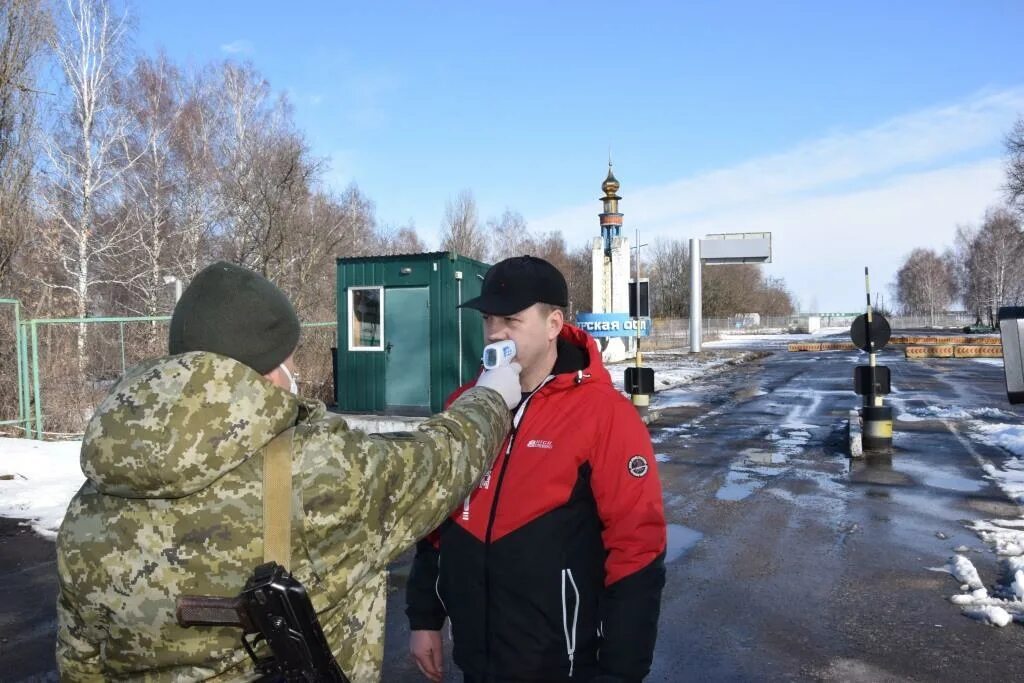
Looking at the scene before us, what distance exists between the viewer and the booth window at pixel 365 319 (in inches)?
507

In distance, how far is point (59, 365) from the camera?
40.8 ft

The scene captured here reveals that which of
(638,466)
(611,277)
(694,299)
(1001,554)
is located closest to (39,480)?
(638,466)

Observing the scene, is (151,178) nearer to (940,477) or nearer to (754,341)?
(940,477)

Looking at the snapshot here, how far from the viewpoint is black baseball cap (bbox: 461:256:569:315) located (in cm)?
Result: 229

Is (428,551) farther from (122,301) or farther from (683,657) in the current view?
(122,301)

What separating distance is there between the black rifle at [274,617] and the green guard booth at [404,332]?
1082 cm

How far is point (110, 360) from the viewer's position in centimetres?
1318

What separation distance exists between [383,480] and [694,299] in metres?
41.4

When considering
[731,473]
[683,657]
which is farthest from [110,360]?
[683,657]

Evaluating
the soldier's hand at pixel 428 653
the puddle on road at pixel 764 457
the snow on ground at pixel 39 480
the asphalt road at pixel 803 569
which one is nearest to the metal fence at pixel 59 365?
the snow on ground at pixel 39 480

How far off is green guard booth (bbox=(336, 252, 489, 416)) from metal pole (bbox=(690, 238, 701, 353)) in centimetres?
2914

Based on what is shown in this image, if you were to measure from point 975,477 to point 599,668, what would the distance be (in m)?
8.94

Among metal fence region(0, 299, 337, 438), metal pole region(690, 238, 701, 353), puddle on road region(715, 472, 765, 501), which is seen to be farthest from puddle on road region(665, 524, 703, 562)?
metal pole region(690, 238, 701, 353)

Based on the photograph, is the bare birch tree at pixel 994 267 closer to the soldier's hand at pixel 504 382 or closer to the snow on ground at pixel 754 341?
the snow on ground at pixel 754 341
